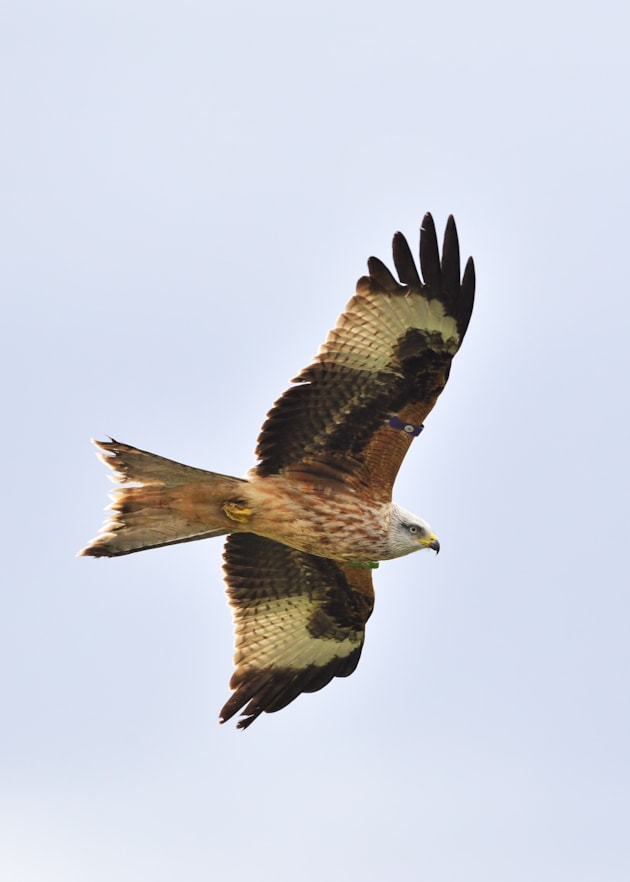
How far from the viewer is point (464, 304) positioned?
11805 mm

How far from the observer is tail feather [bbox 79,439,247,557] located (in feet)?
38.7

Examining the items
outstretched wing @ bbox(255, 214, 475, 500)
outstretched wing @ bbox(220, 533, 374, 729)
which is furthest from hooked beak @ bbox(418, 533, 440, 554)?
outstretched wing @ bbox(220, 533, 374, 729)

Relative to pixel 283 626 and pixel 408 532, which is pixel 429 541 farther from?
pixel 283 626

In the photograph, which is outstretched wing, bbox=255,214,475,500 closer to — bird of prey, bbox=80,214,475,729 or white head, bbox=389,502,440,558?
bird of prey, bbox=80,214,475,729

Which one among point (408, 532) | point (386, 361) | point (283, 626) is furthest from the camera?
point (283, 626)

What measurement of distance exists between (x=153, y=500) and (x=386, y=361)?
1961mm

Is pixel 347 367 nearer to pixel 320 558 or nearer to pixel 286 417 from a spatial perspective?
pixel 286 417

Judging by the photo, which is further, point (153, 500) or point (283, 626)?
point (283, 626)

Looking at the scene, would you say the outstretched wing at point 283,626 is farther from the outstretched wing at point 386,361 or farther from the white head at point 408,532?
the outstretched wing at point 386,361

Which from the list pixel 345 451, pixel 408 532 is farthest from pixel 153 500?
pixel 408 532

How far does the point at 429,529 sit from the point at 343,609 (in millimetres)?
1550

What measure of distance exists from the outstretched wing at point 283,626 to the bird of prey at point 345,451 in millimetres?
880

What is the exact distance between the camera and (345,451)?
12.1 meters

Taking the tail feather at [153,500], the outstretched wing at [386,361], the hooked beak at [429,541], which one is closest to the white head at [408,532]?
the hooked beak at [429,541]
